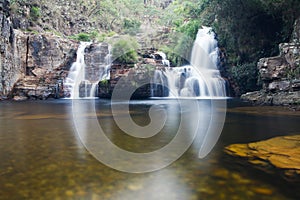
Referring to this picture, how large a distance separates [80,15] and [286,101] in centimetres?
3377

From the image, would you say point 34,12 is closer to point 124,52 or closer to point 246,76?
point 124,52

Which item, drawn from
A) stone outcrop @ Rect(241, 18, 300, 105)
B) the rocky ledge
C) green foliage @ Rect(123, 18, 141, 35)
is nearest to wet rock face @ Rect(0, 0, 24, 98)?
stone outcrop @ Rect(241, 18, 300, 105)

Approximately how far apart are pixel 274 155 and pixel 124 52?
63.0ft

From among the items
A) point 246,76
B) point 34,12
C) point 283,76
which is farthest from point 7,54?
point 283,76

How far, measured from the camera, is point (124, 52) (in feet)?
71.7

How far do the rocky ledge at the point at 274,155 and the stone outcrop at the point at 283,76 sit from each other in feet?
24.2

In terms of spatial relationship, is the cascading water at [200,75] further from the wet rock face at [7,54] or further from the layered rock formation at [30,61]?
the wet rock face at [7,54]

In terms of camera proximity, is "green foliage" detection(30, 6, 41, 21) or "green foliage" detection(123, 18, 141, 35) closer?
"green foliage" detection(30, 6, 41, 21)

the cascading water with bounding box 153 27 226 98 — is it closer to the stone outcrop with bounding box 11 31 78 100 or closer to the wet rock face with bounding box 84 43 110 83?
the wet rock face with bounding box 84 43 110 83

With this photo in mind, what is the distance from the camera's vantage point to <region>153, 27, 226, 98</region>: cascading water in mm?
18953

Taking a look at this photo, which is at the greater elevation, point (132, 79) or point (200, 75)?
point (200, 75)

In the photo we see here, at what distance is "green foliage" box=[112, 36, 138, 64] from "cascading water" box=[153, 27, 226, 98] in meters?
2.93

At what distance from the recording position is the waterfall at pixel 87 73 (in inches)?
857

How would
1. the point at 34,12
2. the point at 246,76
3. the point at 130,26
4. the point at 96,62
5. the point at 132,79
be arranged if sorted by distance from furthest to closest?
the point at 130,26
the point at 34,12
the point at 96,62
the point at 132,79
the point at 246,76
